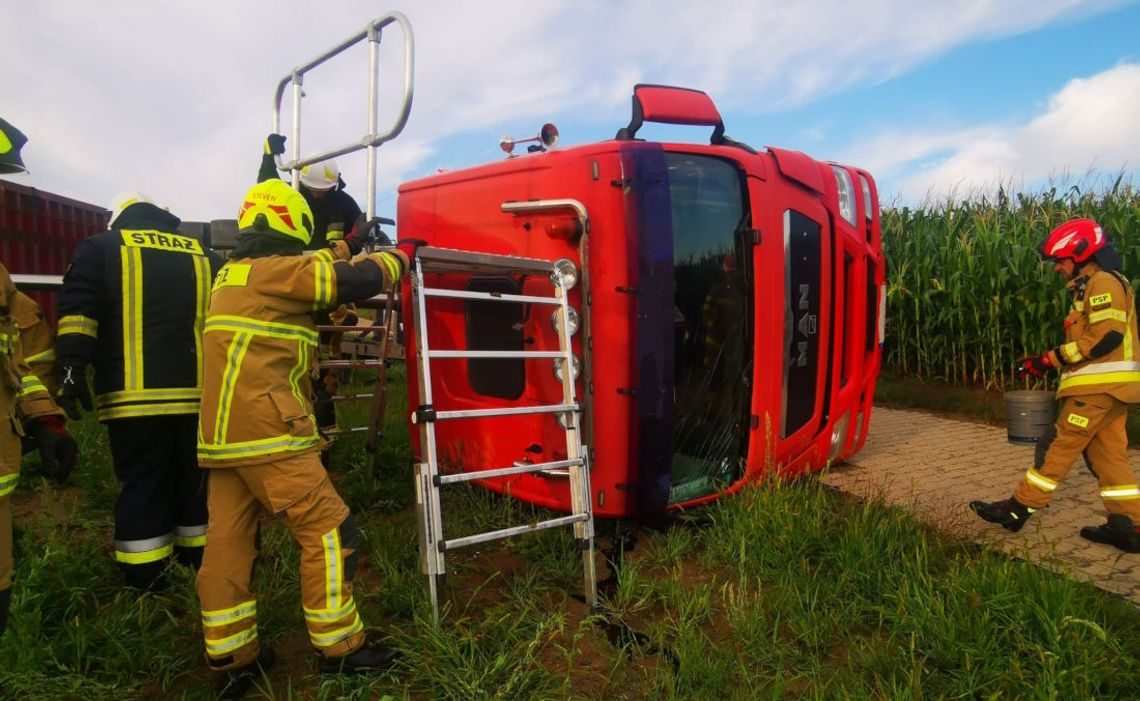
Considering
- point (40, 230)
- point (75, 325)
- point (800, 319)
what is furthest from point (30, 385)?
point (40, 230)

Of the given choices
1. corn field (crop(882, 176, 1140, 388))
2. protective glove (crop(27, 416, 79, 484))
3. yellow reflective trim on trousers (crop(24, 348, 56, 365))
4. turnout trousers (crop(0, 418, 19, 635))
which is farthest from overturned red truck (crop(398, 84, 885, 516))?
corn field (crop(882, 176, 1140, 388))

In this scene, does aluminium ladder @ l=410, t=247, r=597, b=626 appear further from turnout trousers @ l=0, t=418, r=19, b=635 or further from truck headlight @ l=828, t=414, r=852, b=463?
truck headlight @ l=828, t=414, r=852, b=463

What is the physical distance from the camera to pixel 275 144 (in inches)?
198

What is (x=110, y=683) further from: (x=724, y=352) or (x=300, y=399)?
(x=724, y=352)

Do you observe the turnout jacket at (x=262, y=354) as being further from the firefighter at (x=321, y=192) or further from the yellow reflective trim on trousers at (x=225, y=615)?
the firefighter at (x=321, y=192)

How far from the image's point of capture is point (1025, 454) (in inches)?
223

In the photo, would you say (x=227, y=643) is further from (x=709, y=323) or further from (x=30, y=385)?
(x=709, y=323)

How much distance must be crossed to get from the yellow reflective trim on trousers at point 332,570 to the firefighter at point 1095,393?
3.48 metres

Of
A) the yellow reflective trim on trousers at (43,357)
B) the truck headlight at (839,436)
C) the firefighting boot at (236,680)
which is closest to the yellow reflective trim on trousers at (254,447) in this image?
the firefighting boot at (236,680)

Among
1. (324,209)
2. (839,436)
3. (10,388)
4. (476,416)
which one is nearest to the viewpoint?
(10,388)

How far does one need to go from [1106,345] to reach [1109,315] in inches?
6.6

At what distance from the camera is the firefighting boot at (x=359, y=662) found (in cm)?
257

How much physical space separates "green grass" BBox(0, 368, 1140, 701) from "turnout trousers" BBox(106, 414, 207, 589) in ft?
0.50

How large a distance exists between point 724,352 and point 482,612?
1.88 metres
